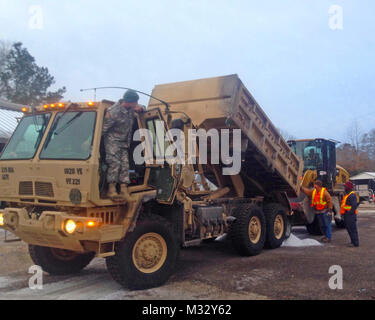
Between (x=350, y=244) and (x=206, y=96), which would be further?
(x=350, y=244)

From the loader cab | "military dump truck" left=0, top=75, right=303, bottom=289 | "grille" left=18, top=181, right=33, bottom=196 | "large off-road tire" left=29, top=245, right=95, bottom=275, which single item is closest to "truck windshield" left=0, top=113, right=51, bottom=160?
"military dump truck" left=0, top=75, right=303, bottom=289

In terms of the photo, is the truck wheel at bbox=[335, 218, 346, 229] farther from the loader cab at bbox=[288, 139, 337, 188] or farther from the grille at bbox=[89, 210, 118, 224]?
the grille at bbox=[89, 210, 118, 224]

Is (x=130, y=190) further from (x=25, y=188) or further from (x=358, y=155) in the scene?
(x=358, y=155)

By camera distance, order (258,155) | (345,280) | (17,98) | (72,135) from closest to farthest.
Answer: (72,135)
(345,280)
(258,155)
(17,98)

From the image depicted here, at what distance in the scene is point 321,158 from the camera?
11828 millimetres

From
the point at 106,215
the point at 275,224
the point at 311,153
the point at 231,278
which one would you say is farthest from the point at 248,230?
the point at 311,153

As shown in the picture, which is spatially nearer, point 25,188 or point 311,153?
point 25,188

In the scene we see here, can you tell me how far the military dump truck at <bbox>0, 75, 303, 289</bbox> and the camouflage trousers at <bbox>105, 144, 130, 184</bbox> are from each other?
0.36 ft

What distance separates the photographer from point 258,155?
7.96 metres

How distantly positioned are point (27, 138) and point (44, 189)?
93cm

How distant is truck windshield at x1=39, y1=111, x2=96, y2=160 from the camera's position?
16.7 feet
